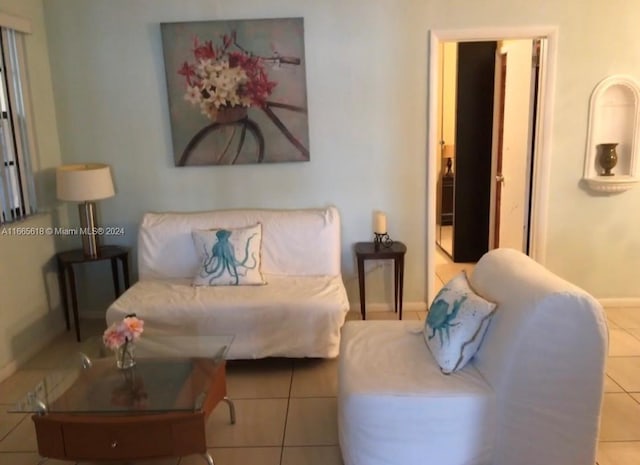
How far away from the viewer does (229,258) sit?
3613 mm

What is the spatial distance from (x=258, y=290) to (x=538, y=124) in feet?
7.79

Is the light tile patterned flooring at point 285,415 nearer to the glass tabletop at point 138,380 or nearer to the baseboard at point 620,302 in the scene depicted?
the glass tabletop at point 138,380

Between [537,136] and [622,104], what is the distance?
652 mm

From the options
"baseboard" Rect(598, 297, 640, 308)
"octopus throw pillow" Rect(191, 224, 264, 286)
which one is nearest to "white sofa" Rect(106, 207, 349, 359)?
"octopus throw pillow" Rect(191, 224, 264, 286)

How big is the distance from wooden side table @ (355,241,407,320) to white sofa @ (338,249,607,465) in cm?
166

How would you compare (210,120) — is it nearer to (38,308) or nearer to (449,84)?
(38,308)

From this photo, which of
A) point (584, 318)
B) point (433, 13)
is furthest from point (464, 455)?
point (433, 13)

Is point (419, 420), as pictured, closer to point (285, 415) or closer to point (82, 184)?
point (285, 415)

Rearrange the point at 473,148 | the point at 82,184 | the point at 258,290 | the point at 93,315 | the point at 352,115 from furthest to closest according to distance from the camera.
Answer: the point at 473,148
the point at 93,315
the point at 352,115
the point at 82,184
the point at 258,290

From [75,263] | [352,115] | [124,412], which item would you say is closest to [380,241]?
[352,115]

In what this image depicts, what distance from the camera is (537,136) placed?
13.3ft

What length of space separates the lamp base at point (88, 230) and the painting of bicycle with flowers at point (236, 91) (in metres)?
0.72

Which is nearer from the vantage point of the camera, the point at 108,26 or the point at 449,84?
the point at 108,26

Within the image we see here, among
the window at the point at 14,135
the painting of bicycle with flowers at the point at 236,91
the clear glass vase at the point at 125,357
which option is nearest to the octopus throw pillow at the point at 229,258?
the painting of bicycle with flowers at the point at 236,91
